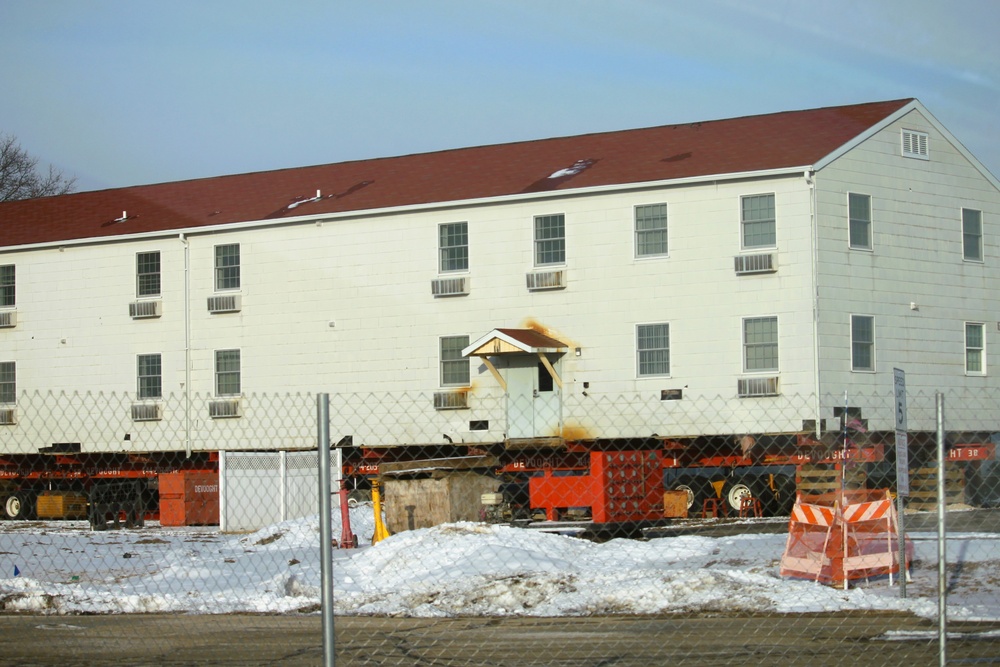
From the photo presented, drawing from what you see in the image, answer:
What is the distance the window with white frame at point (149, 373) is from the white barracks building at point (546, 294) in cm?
6

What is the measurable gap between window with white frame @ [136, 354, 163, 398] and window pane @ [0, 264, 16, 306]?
5007 millimetres

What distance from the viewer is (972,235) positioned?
110ft

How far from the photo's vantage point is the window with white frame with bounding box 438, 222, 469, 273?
33.8m

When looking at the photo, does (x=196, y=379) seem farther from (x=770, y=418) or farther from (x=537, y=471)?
(x=770, y=418)

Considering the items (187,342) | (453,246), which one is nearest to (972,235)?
(453,246)

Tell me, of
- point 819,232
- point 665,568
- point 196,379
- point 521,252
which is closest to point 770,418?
point 819,232

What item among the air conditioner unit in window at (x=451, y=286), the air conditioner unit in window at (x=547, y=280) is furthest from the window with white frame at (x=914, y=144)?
the air conditioner unit in window at (x=451, y=286)

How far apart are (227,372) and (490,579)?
21447 mm

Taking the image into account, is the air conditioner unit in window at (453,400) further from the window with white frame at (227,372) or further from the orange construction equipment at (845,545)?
the orange construction equipment at (845,545)

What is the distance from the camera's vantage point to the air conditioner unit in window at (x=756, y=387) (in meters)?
30.1

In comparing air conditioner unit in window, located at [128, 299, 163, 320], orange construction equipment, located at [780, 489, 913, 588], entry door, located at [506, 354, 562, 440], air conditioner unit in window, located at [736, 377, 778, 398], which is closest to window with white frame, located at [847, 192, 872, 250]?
Result: air conditioner unit in window, located at [736, 377, 778, 398]

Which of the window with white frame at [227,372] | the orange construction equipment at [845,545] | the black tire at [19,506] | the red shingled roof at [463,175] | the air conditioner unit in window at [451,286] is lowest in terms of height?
the black tire at [19,506]

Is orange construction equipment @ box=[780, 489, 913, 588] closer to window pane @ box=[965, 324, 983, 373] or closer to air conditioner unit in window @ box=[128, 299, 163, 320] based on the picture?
window pane @ box=[965, 324, 983, 373]

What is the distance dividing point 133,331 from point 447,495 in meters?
16.8
